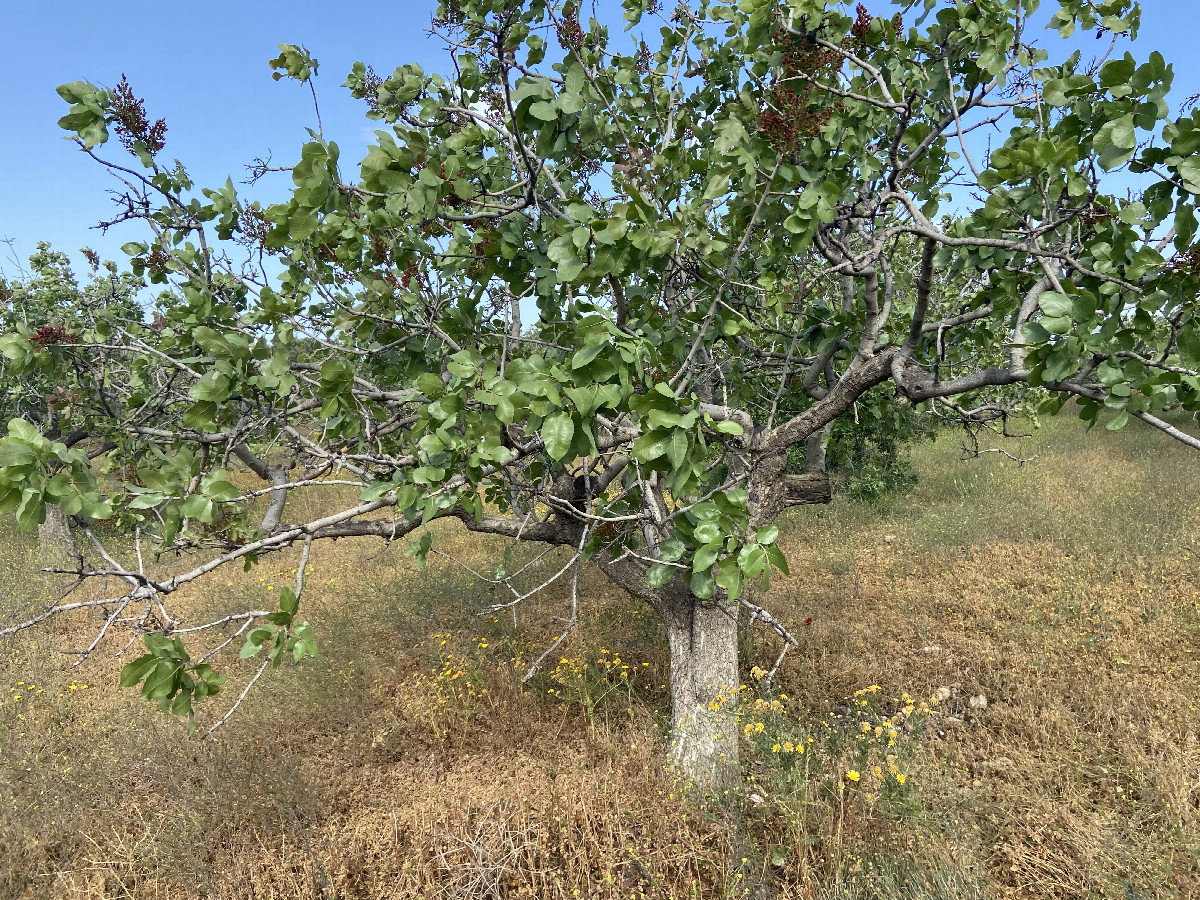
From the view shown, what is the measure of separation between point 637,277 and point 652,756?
3.13 m

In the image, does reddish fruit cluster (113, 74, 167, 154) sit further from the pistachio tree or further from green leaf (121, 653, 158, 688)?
green leaf (121, 653, 158, 688)

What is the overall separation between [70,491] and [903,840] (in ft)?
13.1

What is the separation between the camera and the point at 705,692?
436cm

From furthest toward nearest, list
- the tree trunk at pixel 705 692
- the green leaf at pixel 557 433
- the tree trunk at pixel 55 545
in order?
the tree trunk at pixel 55 545 → the tree trunk at pixel 705 692 → the green leaf at pixel 557 433

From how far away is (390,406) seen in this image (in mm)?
3613

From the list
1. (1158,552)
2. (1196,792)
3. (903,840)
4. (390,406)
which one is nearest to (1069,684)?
(1196,792)

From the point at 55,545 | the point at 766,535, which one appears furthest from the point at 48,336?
the point at 55,545

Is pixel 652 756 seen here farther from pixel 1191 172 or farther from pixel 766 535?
pixel 1191 172

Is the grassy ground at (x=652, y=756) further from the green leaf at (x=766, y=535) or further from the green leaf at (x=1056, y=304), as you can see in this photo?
the green leaf at (x=1056, y=304)

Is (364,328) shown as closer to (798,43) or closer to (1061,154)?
(798,43)

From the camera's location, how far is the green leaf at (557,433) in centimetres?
176

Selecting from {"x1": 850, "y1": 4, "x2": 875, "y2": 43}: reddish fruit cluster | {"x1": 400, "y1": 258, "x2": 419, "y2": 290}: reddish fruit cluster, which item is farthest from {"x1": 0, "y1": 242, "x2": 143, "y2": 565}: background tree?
{"x1": 850, "y1": 4, "x2": 875, "y2": 43}: reddish fruit cluster

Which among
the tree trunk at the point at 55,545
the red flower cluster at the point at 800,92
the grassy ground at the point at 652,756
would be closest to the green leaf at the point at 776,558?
the red flower cluster at the point at 800,92

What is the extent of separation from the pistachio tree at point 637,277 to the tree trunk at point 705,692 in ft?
0.07
